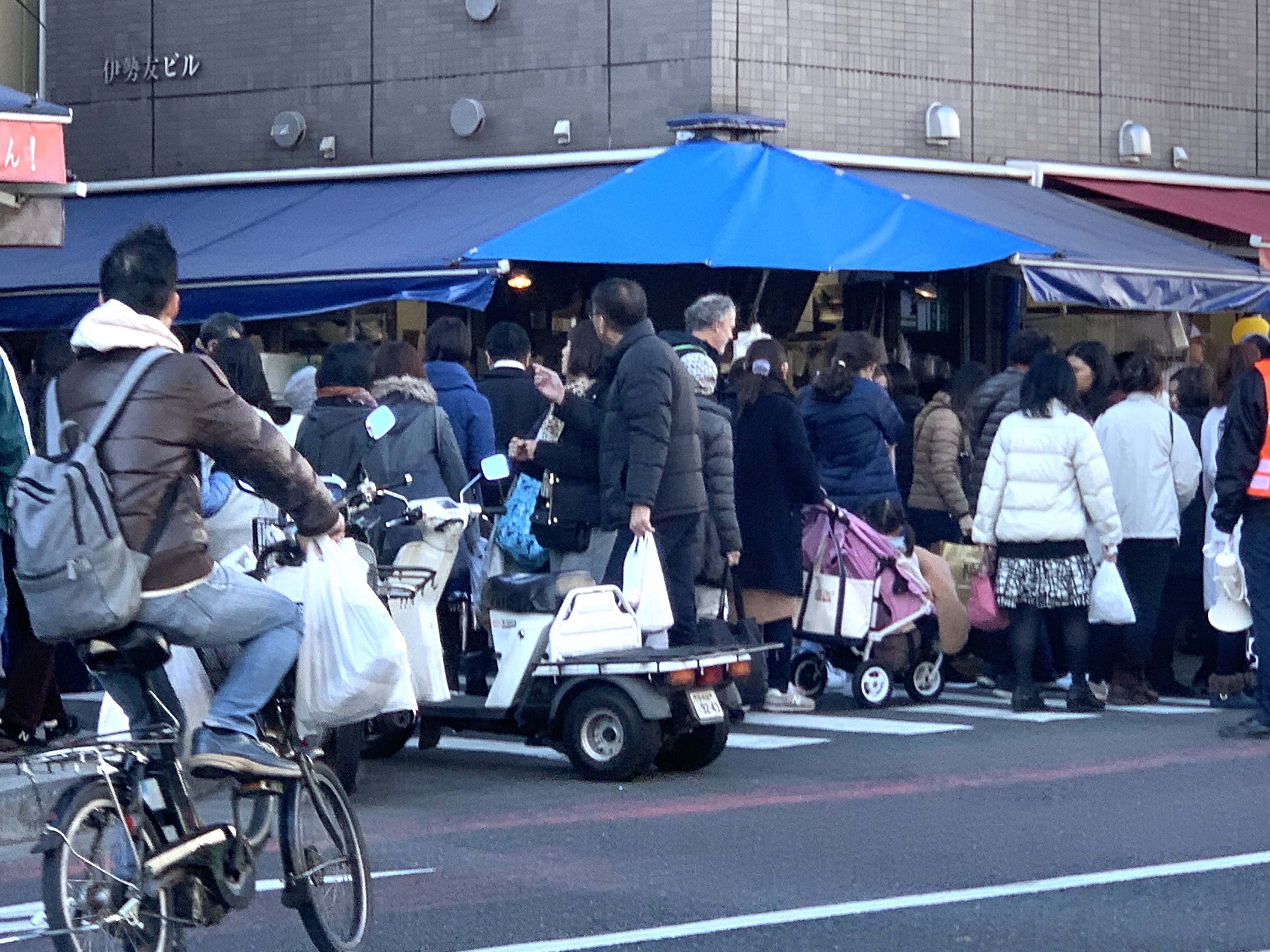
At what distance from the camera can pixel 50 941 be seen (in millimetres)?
6504

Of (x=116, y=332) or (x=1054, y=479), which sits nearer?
(x=116, y=332)

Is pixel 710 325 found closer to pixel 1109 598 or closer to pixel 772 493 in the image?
pixel 772 493

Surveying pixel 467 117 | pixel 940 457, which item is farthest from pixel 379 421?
pixel 467 117

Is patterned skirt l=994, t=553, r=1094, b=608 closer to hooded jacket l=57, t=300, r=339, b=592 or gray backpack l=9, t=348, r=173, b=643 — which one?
hooded jacket l=57, t=300, r=339, b=592

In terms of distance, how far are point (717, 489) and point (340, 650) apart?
185 inches

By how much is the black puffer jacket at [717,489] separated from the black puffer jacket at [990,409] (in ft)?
7.05

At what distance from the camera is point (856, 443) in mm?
12898

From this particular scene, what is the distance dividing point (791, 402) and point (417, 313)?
6.20 meters

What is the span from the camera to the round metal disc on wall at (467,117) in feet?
57.7

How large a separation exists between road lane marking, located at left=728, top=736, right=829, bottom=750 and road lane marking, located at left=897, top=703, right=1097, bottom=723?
1.27m

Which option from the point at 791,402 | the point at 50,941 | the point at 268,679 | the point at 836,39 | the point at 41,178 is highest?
the point at 836,39

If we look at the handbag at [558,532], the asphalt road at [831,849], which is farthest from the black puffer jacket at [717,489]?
the asphalt road at [831,849]

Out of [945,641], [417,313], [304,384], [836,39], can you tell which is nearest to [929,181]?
[836,39]

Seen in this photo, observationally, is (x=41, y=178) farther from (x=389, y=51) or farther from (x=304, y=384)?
(x=389, y=51)
